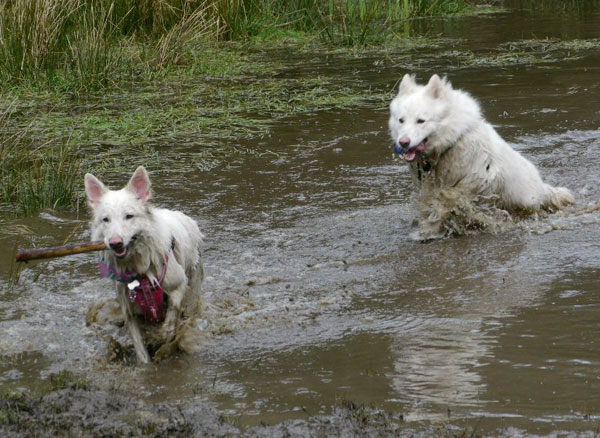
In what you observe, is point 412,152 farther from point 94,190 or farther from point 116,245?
point 116,245

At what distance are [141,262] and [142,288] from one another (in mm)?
171

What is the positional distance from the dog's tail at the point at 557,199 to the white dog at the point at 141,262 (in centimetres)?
401

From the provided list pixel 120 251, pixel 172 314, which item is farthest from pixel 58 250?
pixel 172 314

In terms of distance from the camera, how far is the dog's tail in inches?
343

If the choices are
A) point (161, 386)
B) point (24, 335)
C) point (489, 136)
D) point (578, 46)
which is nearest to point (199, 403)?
point (161, 386)

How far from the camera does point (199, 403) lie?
16.6ft

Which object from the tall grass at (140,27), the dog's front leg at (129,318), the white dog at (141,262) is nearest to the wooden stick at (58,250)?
the white dog at (141,262)

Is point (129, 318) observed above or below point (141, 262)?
below

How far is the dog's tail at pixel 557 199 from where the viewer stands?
8703 millimetres

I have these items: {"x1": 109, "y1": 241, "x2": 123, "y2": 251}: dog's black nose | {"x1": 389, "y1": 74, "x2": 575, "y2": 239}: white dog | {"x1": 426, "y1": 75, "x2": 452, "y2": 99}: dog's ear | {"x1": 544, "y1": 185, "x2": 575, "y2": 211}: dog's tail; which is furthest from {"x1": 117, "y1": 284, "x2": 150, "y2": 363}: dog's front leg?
{"x1": 544, "y1": 185, "x2": 575, "y2": 211}: dog's tail

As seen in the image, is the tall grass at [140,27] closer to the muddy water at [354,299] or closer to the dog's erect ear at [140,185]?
the muddy water at [354,299]

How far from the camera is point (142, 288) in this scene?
5.95 m

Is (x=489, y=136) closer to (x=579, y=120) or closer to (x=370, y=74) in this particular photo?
(x=579, y=120)

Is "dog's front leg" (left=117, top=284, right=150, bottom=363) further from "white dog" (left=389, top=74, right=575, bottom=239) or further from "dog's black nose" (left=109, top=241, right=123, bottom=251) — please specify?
"white dog" (left=389, top=74, right=575, bottom=239)
